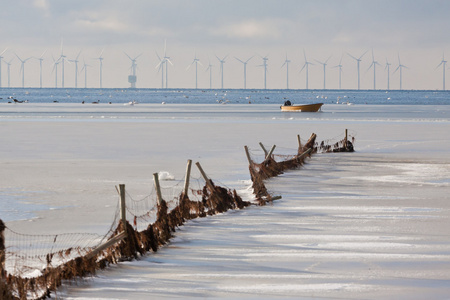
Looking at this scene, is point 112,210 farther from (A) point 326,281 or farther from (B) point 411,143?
(B) point 411,143

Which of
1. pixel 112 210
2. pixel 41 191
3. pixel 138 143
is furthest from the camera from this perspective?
pixel 138 143

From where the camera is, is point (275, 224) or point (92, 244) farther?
point (275, 224)

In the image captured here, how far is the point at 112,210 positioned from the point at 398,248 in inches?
284

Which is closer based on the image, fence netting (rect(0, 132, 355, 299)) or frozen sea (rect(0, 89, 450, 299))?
fence netting (rect(0, 132, 355, 299))

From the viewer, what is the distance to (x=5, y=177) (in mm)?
25578

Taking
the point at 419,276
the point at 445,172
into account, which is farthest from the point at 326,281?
the point at 445,172

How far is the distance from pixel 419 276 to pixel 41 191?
12966 mm

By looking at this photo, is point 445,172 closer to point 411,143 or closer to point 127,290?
point 411,143

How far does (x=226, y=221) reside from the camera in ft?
55.9

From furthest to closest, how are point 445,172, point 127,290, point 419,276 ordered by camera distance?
point 445,172 < point 419,276 < point 127,290

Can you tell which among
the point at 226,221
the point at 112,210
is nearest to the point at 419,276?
the point at 226,221

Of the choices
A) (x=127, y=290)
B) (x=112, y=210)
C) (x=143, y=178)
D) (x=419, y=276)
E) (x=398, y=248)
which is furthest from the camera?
(x=143, y=178)

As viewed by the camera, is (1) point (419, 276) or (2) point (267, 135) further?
(2) point (267, 135)

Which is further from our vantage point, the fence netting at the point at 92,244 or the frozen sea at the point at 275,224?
the frozen sea at the point at 275,224
